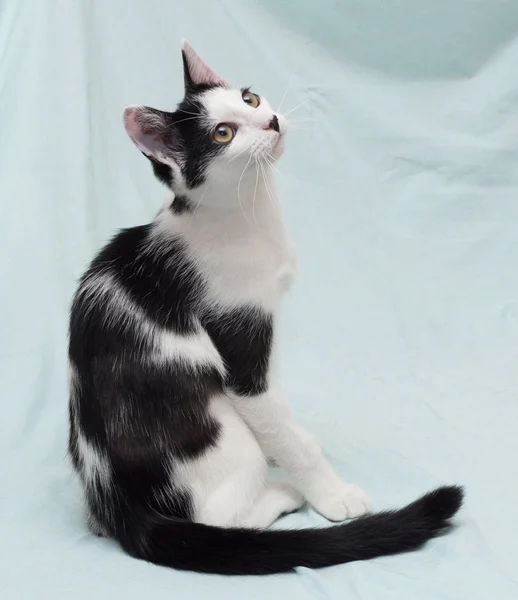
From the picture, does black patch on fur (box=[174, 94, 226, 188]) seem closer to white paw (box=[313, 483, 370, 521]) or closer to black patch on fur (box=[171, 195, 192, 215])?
black patch on fur (box=[171, 195, 192, 215])

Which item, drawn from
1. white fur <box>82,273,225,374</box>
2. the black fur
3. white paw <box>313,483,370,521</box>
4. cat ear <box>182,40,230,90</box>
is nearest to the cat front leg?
white paw <box>313,483,370,521</box>

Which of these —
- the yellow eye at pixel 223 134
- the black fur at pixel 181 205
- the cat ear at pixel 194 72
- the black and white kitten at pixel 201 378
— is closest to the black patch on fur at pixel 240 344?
the black and white kitten at pixel 201 378

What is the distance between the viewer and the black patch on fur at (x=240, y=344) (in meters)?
1.40

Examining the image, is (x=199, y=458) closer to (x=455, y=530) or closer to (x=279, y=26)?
(x=455, y=530)

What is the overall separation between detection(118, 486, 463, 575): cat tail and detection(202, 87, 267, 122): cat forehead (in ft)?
2.28

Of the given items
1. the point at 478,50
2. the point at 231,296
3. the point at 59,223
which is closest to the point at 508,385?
the point at 231,296

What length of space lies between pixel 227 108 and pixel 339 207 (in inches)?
47.1

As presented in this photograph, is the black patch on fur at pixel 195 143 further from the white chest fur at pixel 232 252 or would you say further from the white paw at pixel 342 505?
the white paw at pixel 342 505

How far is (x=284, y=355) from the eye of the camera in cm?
218

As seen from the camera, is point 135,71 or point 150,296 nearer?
point 150,296

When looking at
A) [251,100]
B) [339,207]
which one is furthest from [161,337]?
[339,207]

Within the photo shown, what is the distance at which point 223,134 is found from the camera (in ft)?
4.37

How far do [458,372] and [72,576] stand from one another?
3.72 ft

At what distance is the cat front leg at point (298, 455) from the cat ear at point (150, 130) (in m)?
0.46
